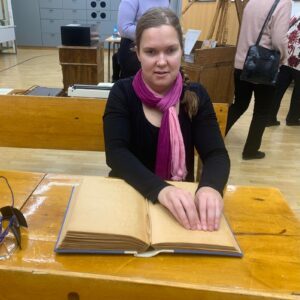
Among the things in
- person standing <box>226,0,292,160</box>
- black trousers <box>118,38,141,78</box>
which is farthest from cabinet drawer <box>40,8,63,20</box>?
person standing <box>226,0,292,160</box>

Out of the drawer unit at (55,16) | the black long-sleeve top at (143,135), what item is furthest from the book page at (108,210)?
the drawer unit at (55,16)

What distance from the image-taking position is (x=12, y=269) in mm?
590

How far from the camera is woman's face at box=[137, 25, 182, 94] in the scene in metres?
1.06

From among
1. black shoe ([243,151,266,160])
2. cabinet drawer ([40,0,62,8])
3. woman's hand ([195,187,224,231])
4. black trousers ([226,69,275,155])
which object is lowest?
black shoe ([243,151,266,160])

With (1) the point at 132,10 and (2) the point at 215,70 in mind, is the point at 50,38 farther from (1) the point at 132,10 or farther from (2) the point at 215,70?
(1) the point at 132,10

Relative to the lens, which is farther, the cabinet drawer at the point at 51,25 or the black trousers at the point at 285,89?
the cabinet drawer at the point at 51,25

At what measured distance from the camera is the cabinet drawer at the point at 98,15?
879 cm

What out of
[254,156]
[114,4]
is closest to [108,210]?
[254,156]

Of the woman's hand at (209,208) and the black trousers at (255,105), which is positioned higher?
the woman's hand at (209,208)

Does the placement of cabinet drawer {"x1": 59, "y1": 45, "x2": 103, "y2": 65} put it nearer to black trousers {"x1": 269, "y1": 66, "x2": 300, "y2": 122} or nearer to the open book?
black trousers {"x1": 269, "y1": 66, "x2": 300, "y2": 122}

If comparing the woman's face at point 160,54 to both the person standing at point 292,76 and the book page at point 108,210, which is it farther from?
the person standing at point 292,76

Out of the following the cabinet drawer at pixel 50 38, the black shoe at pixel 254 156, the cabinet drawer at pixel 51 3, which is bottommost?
the black shoe at pixel 254 156

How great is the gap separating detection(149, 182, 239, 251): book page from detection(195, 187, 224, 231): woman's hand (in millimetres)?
19

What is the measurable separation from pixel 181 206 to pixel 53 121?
1.12m
